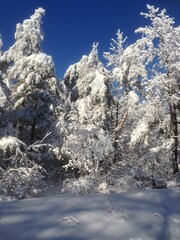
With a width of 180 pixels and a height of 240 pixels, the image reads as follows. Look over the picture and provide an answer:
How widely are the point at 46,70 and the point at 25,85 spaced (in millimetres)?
1807

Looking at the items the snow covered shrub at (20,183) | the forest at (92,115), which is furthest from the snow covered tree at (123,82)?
the snow covered shrub at (20,183)

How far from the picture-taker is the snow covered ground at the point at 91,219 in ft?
15.0

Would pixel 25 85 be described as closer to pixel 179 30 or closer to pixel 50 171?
pixel 50 171

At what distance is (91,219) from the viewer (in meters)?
5.17

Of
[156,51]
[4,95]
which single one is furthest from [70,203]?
[156,51]

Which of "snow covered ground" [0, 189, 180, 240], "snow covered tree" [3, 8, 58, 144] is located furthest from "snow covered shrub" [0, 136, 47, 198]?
"snow covered ground" [0, 189, 180, 240]

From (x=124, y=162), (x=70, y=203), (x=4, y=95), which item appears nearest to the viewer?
(x=70, y=203)

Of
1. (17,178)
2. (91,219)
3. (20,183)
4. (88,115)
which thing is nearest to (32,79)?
(88,115)

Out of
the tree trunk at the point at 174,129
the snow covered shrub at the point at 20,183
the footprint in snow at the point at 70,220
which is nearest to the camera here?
the footprint in snow at the point at 70,220

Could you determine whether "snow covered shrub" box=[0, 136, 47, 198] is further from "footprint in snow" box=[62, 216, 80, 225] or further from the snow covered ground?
"footprint in snow" box=[62, 216, 80, 225]

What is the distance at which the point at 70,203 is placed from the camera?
5.86 m

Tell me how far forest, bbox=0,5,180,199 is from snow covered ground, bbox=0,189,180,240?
29.1 feet

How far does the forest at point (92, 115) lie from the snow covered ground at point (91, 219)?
349 inches

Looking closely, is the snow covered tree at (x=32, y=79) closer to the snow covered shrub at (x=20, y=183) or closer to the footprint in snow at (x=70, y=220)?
the snow covered shrub at (x=20, y=183)
